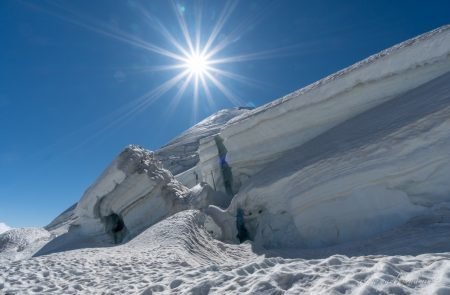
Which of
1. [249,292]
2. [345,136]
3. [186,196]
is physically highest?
[186,196]

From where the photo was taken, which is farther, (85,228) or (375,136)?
(85,228)

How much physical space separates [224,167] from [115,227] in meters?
3.79

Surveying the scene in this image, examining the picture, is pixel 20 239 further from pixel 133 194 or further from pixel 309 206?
pixel 309 206

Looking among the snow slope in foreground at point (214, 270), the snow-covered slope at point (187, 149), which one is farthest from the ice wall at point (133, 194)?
the snow-covered slope at point (187, 149)

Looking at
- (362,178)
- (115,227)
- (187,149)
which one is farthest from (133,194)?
(187,149)

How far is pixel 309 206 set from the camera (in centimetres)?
577

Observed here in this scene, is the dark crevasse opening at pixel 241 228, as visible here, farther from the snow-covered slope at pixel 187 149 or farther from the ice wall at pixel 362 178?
the snow-covered slope at pixel 187 149

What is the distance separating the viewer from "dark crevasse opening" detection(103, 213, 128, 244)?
984 centimetres

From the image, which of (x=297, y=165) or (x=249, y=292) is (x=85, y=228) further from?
(x=249, y=292)

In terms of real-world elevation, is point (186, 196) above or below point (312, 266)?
above

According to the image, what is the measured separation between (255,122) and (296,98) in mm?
1267

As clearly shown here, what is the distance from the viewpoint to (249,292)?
2209 millimetres

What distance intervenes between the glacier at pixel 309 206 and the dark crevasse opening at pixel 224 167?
0.16m

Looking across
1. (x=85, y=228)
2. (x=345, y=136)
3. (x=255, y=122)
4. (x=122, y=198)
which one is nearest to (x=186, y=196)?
(x=122, y=198)
